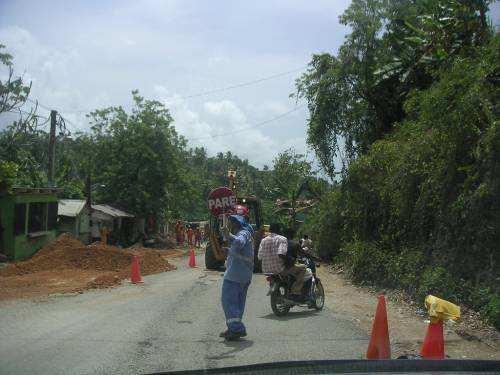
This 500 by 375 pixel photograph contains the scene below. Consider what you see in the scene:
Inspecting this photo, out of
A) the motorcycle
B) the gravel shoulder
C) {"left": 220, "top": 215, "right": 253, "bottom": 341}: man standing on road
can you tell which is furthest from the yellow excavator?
{"left": 220, "top": 215, "right": 253, "bottom": 341}: man standing on road

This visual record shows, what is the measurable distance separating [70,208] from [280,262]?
2535cm

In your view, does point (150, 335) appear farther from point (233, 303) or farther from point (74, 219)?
point (74, 219)

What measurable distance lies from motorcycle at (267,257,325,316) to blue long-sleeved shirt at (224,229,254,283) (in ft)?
6.42

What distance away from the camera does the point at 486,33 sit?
1619 cm

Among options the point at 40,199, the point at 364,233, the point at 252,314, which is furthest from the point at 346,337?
the point at 40,199

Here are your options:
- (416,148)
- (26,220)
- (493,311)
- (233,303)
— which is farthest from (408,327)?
(26,220)

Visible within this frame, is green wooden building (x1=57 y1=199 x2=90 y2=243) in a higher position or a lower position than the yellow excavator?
higher

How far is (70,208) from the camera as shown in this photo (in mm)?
33500

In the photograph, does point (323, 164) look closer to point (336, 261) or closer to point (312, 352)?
point (336, 261)

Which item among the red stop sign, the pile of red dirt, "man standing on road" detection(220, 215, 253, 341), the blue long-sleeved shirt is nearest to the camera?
"man standing on road" detection(220, 215, 253, 341)

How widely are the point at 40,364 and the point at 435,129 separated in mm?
9274

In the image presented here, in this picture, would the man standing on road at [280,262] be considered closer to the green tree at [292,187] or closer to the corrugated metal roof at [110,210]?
the green tree at [292,187]

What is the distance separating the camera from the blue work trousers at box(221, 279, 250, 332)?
8.02 m

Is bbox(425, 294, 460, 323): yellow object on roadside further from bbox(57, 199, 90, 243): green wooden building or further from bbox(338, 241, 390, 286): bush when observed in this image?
bbox(57, 199, 90, 243): green wooden building
